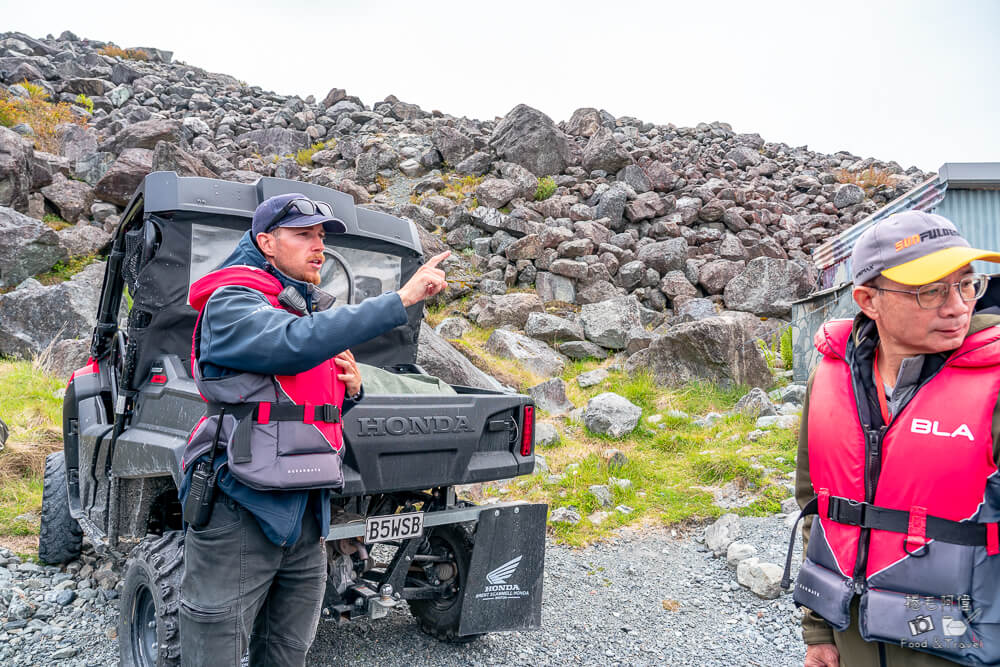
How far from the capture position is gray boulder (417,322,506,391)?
8500mm

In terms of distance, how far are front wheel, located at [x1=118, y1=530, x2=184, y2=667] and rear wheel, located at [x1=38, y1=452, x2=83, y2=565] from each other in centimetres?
201

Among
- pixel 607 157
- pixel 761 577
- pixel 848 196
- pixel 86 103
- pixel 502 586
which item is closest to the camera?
pixel 502 586

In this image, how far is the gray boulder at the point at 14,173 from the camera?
47.9 feet

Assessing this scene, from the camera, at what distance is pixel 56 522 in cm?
485

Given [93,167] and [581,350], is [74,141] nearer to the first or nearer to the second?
[93,167]

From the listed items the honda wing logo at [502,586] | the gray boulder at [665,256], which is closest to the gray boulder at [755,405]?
the honda wing logo at [502,586]

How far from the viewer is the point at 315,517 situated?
2439 mm

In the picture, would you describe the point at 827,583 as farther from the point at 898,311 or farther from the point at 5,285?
the point at 5,285

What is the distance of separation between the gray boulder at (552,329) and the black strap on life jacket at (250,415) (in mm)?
10283

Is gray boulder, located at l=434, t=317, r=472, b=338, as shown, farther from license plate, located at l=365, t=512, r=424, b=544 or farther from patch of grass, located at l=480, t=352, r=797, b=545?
license plate, located at l=365, t=512, r=424, b=544

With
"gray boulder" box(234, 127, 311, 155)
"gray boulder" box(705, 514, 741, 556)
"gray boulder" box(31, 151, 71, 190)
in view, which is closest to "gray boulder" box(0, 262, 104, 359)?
"gray boulder" box(31, 151, 71, 190)

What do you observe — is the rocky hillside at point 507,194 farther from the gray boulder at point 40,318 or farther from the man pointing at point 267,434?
the man pointing at point 267,434

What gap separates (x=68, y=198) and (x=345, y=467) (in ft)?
Result: 52.1

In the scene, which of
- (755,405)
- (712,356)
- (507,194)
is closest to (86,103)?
(507,194)
